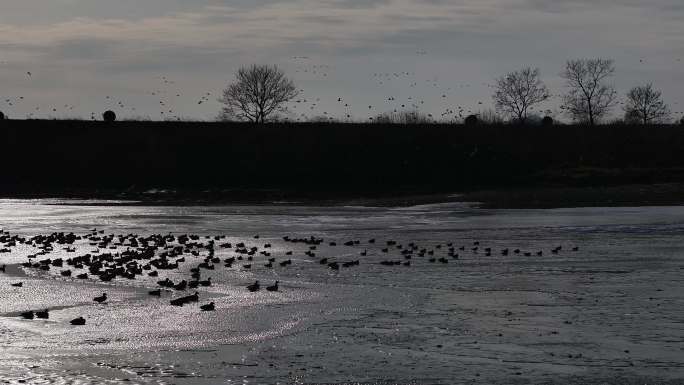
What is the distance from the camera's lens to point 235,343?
17531mm

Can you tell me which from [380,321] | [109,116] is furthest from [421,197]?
[380,321]

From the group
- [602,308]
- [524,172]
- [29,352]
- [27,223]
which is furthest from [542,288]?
[524,172]

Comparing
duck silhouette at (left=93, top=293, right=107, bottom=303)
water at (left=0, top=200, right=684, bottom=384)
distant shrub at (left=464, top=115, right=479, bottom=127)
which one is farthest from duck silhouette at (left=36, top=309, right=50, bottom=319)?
distant shrub at (left=464, top=115, right=479, bottom=127)

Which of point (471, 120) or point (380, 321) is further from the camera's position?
point (471, 120)

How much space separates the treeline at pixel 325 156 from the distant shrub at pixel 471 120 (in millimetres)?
1350

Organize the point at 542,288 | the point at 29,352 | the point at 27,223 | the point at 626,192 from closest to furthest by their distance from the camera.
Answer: the point at 29,352 → the point at 542,288 → the point at 27,223 → the point at 626,192

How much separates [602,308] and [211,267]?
1104 cm

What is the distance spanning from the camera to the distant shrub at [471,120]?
8511cm

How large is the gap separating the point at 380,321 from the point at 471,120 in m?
70.4

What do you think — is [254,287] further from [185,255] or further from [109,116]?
[109,116]

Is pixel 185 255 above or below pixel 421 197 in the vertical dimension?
below

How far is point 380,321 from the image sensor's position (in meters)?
19.4

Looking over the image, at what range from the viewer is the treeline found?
2822 inches

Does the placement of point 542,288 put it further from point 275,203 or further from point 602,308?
point 275,203
